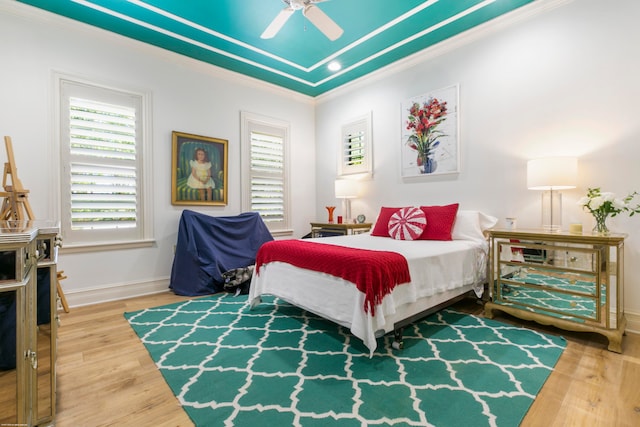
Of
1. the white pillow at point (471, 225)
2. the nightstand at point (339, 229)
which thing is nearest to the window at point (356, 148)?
the nightstand at point (339, 229)

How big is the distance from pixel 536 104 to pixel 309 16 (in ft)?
7.80

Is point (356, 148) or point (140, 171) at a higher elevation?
point (356, 148)

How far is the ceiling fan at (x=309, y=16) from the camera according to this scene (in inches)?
99.6

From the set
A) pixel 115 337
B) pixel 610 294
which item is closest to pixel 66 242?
pixel 115 337

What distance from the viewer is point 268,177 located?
4.84m

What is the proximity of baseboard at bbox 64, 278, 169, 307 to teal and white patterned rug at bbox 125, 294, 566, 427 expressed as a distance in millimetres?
797

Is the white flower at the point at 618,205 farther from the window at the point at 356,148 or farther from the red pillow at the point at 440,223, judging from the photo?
the window at the point at 356,148

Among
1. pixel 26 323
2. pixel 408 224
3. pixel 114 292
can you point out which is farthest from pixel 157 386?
pixel 408 224

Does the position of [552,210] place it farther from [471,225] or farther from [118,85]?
[118,85]

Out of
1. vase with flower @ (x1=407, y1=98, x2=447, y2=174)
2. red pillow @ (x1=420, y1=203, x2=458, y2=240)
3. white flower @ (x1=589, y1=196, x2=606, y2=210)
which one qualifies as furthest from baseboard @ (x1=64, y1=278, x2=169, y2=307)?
white flower @ (x1=589, y1=196, x2=606, y2=210)

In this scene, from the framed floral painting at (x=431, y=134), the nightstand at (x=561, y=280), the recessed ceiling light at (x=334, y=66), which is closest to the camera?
the nightstand at (x=561, y=280)

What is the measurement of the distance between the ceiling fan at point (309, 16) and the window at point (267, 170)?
6.28 feet

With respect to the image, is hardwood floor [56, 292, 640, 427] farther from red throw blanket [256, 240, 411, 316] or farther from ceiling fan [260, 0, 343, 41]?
ceiling fan [260, 0, 343, 41]

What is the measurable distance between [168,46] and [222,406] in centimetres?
396
